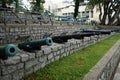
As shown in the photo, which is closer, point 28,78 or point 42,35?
point 28,78

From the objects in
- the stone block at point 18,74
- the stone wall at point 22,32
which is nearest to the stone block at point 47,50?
the stone block at point 18,74

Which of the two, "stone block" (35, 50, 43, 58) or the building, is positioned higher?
the building

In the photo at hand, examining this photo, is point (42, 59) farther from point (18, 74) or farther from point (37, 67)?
point (18, 74)

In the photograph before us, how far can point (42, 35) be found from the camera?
14.8m

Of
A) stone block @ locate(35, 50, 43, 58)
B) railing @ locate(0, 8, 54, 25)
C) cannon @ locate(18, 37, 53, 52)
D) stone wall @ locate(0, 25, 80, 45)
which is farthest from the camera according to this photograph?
railing @ locate(0, 8, 54, 25)

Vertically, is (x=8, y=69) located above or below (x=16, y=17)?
below

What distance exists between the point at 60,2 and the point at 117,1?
34.7m

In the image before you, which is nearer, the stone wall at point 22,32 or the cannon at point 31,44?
the cannon at point 31,44

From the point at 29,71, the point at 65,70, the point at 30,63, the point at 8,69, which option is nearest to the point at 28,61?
the point at 30,63

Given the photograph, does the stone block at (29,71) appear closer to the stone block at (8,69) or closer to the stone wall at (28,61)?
the stone wall at (28,61)

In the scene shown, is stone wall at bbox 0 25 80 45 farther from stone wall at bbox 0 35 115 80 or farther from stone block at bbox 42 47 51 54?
stone block at bbox 42 47 51 54

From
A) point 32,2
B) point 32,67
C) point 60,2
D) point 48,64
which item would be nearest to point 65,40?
point 48,64

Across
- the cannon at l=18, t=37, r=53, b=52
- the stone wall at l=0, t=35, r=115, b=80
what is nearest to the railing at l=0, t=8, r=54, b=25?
the stone wall at l=0, t=35, r=115, b=80

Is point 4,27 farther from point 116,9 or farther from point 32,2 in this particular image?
point 116,9
